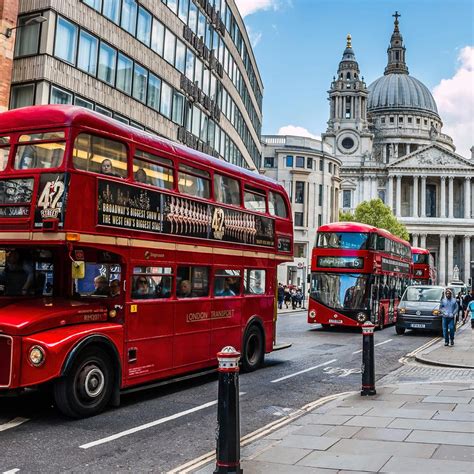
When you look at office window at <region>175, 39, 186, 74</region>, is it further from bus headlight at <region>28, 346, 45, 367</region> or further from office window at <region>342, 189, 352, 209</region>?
office window at <region>342, 189, 352, 209</region>

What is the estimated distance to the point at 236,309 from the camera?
13266 mm

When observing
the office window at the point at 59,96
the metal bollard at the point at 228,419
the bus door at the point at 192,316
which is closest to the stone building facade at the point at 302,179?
the office window at the point at 59,96

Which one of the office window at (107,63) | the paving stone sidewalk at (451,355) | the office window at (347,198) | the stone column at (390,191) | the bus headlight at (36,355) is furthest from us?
the office window at (347,198)

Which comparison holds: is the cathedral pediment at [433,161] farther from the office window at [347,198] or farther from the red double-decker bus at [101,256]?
the red double-decker bus at [101,256]

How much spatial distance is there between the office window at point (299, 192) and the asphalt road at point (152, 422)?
6184cm

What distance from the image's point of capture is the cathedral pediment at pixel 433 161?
372 ft

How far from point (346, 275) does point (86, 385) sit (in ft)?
57.8

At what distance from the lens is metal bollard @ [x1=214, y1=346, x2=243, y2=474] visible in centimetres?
614

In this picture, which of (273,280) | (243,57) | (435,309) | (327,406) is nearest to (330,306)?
(435,309)

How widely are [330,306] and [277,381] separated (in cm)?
1332

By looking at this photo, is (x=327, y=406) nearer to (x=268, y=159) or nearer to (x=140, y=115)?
(x=140, y=115)

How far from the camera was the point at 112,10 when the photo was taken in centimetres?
2533

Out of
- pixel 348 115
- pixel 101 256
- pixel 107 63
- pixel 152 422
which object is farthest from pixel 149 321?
pixel 348 115

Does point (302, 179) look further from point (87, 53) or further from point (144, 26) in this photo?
point (87, 53)
